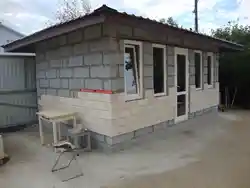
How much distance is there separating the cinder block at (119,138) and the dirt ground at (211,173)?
135cm

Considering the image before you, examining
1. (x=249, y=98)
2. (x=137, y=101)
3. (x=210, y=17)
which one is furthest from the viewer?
(x=210, y=17)

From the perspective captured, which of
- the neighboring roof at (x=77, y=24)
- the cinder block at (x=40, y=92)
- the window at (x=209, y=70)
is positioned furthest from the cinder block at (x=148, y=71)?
the window at (x=209, y=70)

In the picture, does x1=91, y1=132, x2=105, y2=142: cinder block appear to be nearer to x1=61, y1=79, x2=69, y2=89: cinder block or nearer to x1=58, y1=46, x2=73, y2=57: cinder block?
x1=61, y1=79, x2=69, y2=89: cinder block

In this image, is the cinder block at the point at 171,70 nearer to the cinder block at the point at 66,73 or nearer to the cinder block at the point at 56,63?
the cinder block at the point at 66,73

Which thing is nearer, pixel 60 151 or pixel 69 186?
pixel 69 186

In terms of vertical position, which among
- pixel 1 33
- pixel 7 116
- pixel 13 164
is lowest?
pixel 13 164

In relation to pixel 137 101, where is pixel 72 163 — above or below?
below

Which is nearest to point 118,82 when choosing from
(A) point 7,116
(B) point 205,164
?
(B) point 205,164

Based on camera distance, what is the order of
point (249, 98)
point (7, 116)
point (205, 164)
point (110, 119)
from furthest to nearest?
1. point (249, 98)
2. point (7, 116)
3. point (110, 119)
4. point (205, 164)

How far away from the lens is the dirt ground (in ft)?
11.9

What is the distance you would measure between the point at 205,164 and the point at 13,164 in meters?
3.32

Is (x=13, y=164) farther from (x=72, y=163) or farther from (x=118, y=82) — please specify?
(x=118, y=82)

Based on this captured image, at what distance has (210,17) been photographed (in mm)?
16312

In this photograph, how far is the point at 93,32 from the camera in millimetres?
5238
